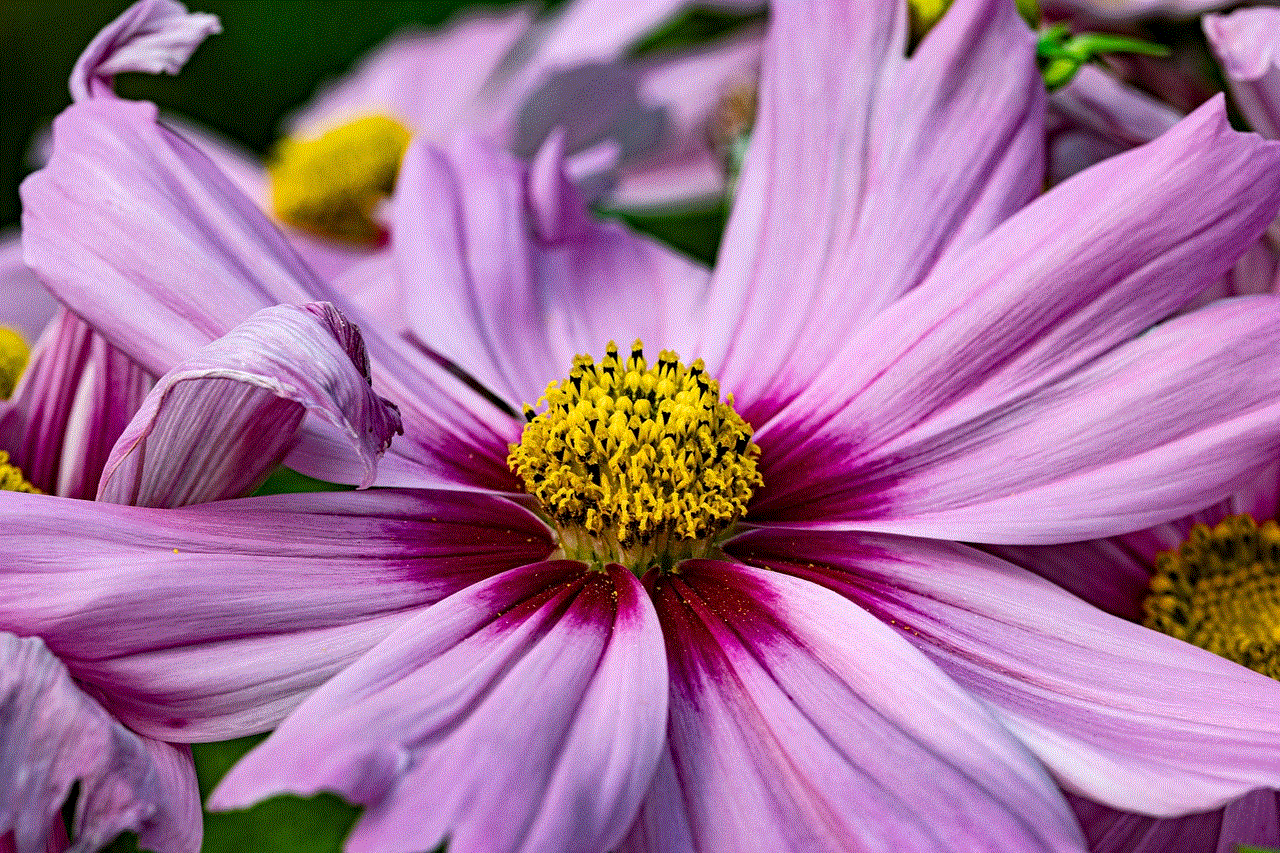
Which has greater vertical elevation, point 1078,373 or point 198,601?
point 1078,373

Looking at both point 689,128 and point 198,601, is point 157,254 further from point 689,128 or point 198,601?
point 689,128

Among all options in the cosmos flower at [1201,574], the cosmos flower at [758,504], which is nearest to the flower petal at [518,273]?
the cosmos flower at [758,504]

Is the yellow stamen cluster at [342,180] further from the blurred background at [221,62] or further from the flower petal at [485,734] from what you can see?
the flower petal at [485,734]

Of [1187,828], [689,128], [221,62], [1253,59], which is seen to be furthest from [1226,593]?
[221,62]

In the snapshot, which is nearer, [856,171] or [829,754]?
[829,754]

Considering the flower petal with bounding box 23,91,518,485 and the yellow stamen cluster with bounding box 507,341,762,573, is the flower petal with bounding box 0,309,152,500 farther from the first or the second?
the yellow stamen cluster with bounding box 507,341,762,573

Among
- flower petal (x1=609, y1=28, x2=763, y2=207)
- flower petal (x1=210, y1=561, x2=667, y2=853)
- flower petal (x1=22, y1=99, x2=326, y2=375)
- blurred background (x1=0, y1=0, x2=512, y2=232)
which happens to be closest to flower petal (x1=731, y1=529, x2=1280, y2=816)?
flower petal (x1=210, y1=561, x2=667, y2=853)

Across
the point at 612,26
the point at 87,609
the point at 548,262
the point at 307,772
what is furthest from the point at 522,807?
the point at 612,26

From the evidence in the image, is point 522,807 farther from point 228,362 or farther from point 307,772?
point 228,362
